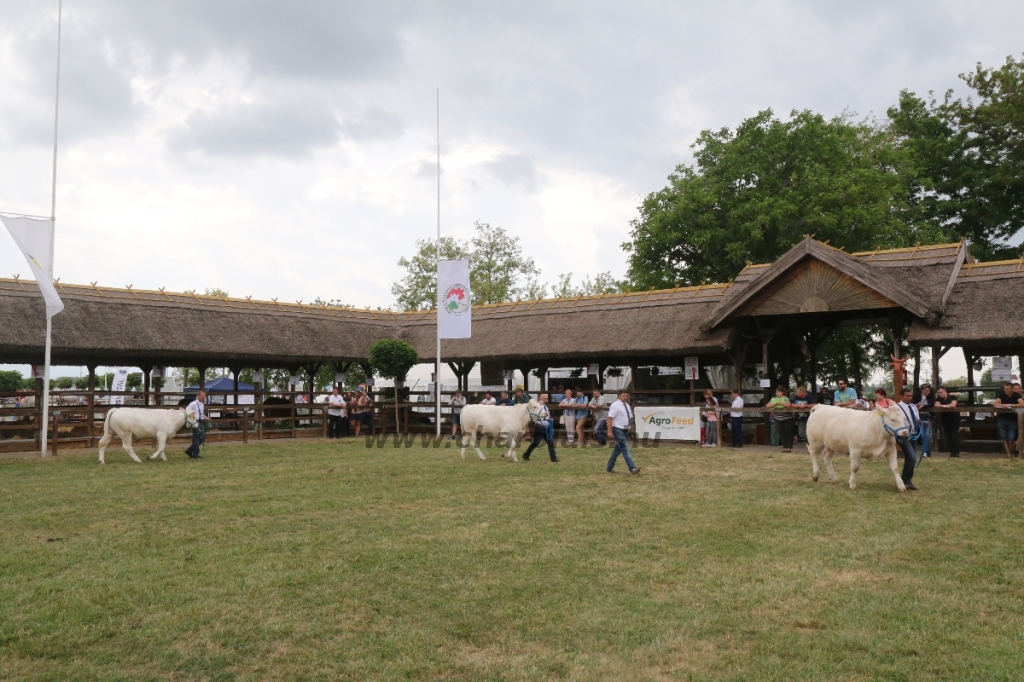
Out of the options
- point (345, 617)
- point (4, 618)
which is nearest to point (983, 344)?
point (345, 617)

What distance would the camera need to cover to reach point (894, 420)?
1204 centimetres

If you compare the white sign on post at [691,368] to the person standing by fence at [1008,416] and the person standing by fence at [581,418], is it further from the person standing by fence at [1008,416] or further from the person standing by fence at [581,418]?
the person standing by fence at [1008,416]

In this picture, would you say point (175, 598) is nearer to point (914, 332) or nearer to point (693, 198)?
point (914, 332)

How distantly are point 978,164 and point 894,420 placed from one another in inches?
1178

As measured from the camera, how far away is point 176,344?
2509cm

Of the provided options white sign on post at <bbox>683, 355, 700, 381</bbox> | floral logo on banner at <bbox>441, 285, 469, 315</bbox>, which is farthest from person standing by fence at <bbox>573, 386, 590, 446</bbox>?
floral logo on banner at <bbox>441, 285, 469, 315</bbox>

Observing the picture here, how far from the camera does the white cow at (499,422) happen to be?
56.3ft

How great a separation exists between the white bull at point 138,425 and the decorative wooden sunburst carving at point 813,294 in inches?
574

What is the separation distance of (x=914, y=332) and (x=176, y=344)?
20.7m

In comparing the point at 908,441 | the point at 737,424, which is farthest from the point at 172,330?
the point at 908,441

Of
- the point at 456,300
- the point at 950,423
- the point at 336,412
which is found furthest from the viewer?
the point at 336,412

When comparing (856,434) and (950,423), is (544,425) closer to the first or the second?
(856,434)

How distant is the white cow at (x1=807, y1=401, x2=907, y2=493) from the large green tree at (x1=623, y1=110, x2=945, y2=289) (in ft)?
61.6

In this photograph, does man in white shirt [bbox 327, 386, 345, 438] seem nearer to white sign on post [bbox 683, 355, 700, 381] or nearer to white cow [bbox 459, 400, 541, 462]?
white cow [bbox 459, 400, 541, 462]
